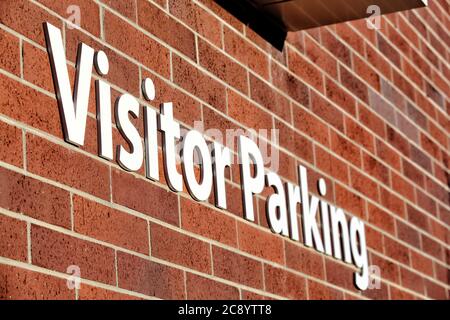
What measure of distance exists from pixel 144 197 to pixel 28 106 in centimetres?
60

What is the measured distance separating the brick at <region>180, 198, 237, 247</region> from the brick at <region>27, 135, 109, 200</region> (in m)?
0.47

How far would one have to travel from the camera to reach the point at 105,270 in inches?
127

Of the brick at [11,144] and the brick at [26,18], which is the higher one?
the brick at [26,18]

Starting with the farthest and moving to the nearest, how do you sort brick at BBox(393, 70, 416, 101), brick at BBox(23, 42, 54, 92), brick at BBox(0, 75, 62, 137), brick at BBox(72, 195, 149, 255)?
brick at BBox(393, 70, 416, 101), brick at BBox(72, 195, 149, 255), brick at BBox(23, 42, 54, 92), brick at BBox(0, 75, 62, 137)

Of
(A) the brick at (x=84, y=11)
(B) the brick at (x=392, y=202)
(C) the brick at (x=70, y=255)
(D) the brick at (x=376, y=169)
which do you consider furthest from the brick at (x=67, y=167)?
(B) the brick at (x=392, y=202)

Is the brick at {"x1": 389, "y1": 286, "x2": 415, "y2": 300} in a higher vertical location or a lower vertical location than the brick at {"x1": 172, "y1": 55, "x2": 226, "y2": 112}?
lower

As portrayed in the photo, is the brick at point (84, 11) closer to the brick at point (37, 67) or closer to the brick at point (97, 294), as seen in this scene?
the brick at point (37, 67)

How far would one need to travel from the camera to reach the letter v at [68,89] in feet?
10.3

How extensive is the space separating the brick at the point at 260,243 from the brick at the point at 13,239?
1262mm

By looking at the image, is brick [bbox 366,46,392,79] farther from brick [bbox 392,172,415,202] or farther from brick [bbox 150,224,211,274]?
brick [bbox 150,224,211,274]

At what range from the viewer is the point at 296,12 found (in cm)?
459

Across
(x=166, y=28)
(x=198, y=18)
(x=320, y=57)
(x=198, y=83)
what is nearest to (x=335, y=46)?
(x=320, y=57)

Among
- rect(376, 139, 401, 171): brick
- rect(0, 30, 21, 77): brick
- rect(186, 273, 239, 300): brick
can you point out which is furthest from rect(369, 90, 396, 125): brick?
rect(0, 30, 21, 77): brick

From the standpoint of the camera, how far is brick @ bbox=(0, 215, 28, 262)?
283 cm
